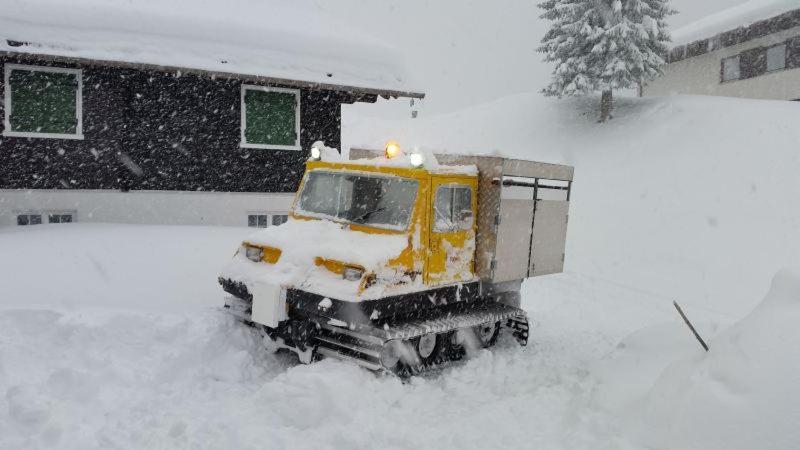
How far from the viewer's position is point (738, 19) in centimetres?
2702

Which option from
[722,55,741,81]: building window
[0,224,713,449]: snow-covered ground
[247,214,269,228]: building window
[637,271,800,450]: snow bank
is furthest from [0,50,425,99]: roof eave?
[722,55,741,81]: building window

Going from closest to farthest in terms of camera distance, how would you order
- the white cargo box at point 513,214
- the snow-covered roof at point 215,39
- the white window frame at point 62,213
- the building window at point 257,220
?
the white cargo box at point 513,214
the snow-covered roof at point 215,39
the white window frame at point 62,213
the building window at point 257,220

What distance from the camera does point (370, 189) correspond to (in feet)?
23.4

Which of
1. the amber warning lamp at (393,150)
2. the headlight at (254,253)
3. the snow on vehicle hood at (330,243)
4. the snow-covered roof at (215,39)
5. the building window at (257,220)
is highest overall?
the snow-covered roof at (215,39)

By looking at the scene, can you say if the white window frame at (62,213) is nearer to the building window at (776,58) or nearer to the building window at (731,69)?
the building window at (776,58)

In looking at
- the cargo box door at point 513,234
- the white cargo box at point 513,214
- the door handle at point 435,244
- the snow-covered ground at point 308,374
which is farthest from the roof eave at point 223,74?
the door handle at point 435,244

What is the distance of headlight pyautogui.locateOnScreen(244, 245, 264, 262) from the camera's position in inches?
272

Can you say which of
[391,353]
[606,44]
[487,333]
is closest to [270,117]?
[487,333]

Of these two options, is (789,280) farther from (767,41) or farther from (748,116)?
(767,41)

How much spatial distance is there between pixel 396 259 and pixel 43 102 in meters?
9.11

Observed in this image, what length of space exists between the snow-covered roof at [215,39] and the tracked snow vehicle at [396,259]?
5.74 meters

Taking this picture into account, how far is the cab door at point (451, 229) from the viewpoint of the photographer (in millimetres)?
6883

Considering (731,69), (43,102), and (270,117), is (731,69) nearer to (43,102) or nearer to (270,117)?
(270,117)

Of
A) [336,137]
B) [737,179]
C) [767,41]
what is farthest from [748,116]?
[336,137]
